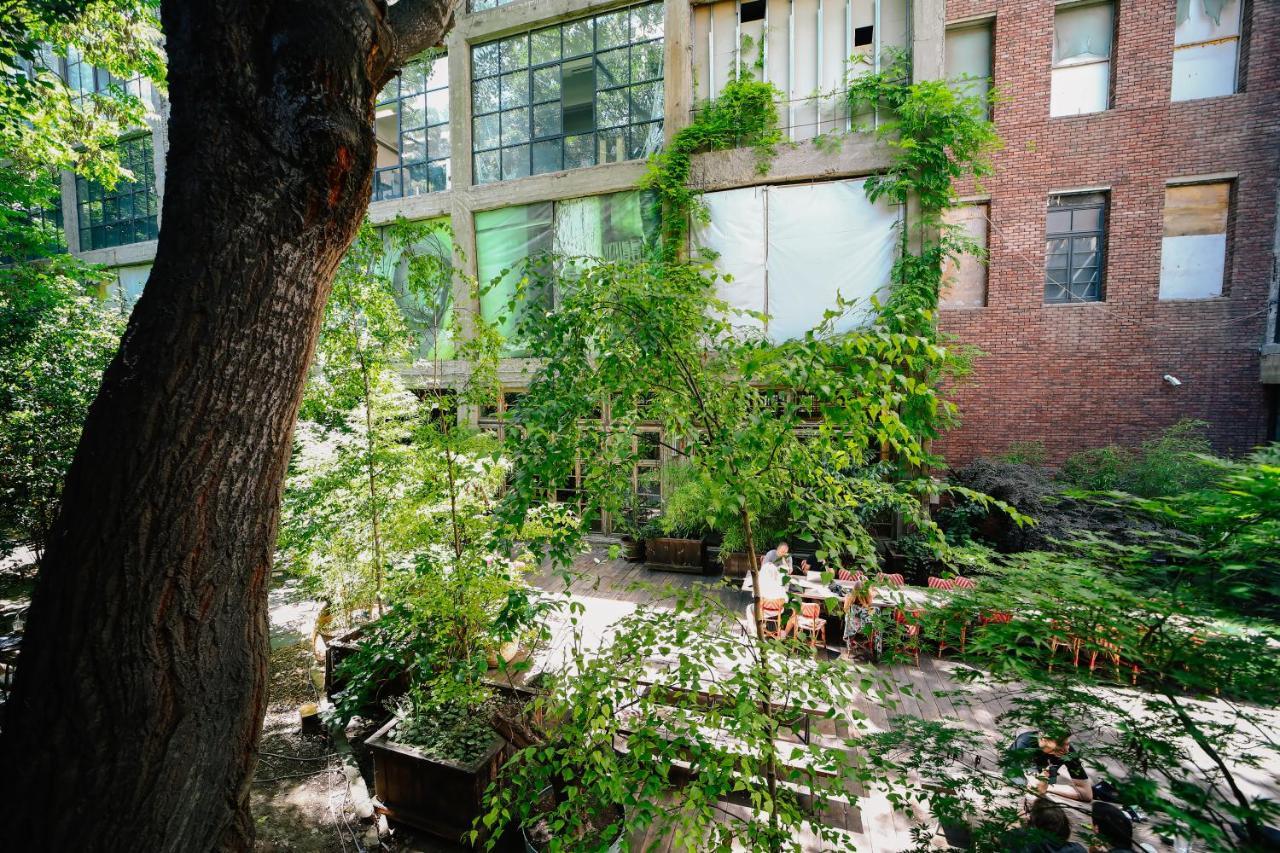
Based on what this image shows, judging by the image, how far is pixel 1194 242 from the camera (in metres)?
9.90

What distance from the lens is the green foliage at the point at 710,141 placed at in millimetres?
9844

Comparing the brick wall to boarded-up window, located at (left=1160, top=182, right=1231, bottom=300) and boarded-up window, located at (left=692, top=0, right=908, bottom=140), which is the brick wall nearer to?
boarded-up window, located at (left=1160, top=182, right=1231, bottom=300)

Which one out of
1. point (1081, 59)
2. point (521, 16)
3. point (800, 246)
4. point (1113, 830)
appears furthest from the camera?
point (521, 16)

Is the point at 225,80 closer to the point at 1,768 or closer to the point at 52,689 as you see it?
the point at 52,689

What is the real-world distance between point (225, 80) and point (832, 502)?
278cm

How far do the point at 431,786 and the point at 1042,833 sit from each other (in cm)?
394

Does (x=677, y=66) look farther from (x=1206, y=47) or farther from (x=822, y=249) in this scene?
(x=1206, y=47)

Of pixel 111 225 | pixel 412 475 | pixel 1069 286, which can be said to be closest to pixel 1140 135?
pixel 1069 286

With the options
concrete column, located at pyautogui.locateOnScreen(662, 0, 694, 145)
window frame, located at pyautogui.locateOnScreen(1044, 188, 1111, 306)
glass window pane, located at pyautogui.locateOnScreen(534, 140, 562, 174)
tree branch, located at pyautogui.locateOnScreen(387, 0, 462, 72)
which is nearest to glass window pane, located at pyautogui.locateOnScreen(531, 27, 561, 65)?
glass window pane, located at pyautogui.locateOnScreen(534, 140, 562, 174)

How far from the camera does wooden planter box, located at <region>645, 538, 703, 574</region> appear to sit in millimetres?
9578

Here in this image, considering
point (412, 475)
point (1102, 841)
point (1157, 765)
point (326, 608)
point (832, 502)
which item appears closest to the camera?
point (1157, 765)

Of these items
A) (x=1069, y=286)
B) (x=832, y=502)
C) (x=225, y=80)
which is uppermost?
(x=1069, y=286)

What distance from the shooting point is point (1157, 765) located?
1713 millimetres

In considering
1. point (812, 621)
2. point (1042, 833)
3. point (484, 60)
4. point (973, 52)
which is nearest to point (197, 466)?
point (1042, 833)
